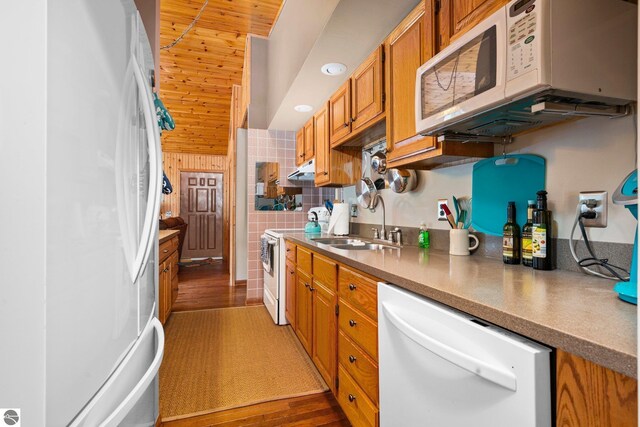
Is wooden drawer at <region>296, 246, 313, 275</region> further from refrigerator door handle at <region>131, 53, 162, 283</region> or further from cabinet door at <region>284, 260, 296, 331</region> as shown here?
refrigerator door handle at <region>131, 53, 162, 283</region>

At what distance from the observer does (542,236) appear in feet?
3.89

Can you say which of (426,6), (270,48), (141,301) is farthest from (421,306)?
(270,48)

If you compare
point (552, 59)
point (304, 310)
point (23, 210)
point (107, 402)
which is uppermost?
point (552, 59)

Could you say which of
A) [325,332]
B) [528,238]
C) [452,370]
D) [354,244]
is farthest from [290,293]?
[452,370]

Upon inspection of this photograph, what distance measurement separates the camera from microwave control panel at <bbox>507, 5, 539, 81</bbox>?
0.90 meters

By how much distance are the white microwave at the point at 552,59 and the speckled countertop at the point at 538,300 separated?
555 millimetres

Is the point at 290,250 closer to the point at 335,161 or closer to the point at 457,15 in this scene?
the point at 335,161

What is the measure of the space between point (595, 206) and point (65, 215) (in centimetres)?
152

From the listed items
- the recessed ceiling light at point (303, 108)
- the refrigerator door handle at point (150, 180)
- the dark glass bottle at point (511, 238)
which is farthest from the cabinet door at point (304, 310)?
the recessed ceiling light at point (303, 108)

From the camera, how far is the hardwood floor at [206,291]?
381cm

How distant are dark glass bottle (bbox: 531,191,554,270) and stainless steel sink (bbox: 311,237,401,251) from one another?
0.93 meters

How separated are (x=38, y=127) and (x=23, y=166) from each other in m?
0.07

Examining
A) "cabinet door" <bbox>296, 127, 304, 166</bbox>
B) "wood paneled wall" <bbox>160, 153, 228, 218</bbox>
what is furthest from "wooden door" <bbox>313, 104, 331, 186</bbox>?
"wood paneled wall" <bbox>160, 153, 228, 218</bbox>

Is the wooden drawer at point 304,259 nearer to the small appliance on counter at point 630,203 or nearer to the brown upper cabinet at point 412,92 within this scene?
the brown upper cabinet at point 412,92
